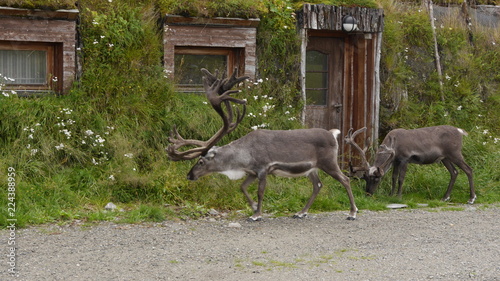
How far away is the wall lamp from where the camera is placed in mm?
12609

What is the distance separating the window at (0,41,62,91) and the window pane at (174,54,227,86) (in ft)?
6.81

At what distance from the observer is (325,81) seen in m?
13.6

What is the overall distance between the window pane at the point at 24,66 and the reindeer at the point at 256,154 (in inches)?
128

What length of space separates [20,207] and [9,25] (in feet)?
10.7

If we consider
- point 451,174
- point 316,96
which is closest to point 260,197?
point 451,174

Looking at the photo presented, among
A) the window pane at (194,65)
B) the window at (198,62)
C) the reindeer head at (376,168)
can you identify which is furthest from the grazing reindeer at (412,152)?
the window pane at (194,65)

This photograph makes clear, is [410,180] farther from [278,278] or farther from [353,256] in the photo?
[278,278]

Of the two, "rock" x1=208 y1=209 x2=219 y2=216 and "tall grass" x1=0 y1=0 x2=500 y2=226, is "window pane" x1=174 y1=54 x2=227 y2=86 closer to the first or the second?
"tall grass" x1=0 y1=0 x2=500 y2=226

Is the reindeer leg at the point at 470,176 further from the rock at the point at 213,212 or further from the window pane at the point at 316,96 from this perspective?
the rock at the point at 213,212

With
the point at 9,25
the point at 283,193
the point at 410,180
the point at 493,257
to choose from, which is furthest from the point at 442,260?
the point at 9,25

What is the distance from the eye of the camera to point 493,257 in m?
7.48

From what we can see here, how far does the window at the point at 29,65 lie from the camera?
11078 mm

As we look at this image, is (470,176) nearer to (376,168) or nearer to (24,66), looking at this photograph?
(376,168)

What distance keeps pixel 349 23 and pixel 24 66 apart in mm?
5568
